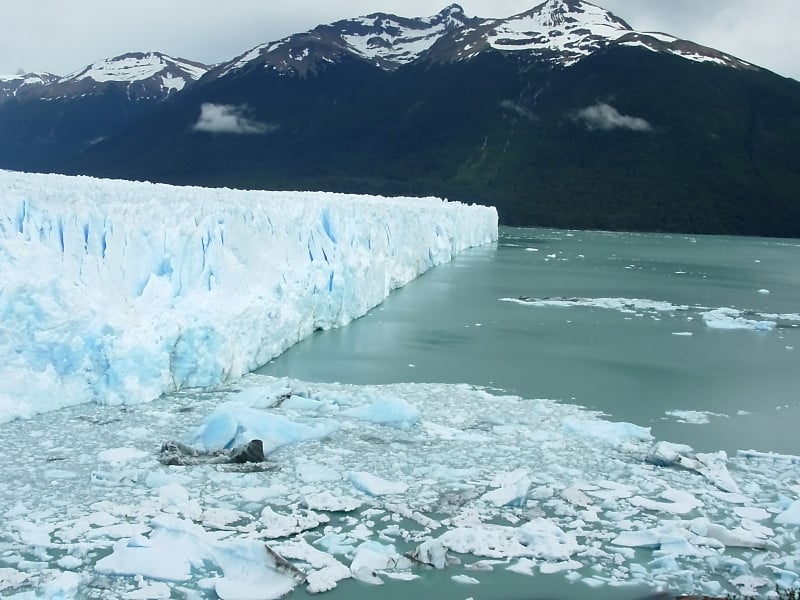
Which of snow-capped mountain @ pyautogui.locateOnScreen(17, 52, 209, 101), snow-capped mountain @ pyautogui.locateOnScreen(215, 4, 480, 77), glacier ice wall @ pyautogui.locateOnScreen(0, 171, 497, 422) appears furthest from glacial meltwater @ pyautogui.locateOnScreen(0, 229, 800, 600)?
snow-capped mountain @ pyautogui.locateOnScreen(17, 52, 209, 101)

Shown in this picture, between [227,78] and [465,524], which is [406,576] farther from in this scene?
[227,78]

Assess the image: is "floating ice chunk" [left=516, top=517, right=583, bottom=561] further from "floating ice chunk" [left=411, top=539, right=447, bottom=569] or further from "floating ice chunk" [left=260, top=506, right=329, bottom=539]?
"floating ice chunk" [left=260, top=506, right=329, bottom=539]

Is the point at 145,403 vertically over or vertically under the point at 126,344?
under

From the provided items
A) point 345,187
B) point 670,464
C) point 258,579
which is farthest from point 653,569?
point 345,187

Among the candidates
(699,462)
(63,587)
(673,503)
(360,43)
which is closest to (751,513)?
(673,503)

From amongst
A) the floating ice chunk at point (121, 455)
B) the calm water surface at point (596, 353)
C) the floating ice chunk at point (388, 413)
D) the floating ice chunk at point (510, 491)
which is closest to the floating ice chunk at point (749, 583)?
the floating ice chunk at point (510, 491)

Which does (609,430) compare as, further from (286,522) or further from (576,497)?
(286,522)

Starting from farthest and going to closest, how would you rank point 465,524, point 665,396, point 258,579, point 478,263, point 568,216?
point 568,216
point 478,263
point 665,396
point 465,524
point 258,579
